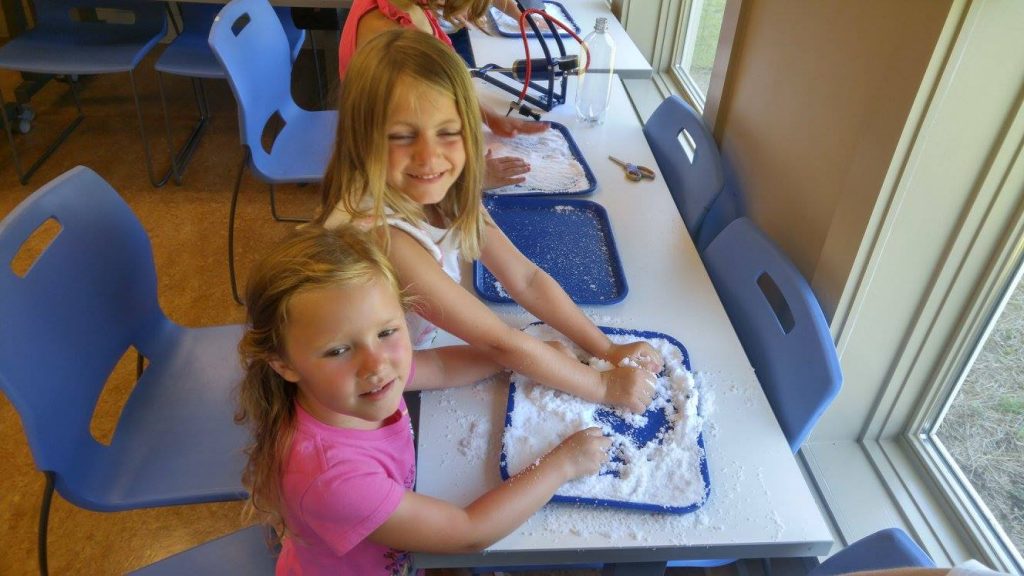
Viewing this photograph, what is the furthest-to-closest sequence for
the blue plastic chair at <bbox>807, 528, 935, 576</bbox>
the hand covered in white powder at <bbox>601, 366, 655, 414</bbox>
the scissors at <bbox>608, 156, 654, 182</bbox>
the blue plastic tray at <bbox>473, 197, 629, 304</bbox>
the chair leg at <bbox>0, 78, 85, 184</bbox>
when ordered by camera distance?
the chair leg at <bbox>0, 78, 85, 184</bbox> → the scissors at <bbox>608, 156, 654, 182</bbox> → the blue plastic tray at <bbox>473, 197, 629, 304</bbox> → the hand covered in white powder at <bbox>601, 366, 655, 414</bbox> → the blue plastic chair at <bbox>807, 528, 935, 576</bbox>

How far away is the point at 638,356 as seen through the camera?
1.09 metres

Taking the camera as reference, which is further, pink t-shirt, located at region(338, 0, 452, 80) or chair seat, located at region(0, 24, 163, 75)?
chair seat, located at region(0, 24, 163, 75)

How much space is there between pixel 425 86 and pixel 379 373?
0.43 meters

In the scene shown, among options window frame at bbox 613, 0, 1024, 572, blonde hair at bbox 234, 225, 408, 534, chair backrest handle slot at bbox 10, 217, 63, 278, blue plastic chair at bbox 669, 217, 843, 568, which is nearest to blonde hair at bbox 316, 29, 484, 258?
blonde hair at bbox 234, 225, 408, 534

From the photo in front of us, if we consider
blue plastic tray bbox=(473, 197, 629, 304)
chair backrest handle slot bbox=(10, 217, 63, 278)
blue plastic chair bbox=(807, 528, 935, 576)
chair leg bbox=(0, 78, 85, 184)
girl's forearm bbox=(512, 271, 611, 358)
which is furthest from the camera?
chair leg bbox=(0, 78, 85, 184)

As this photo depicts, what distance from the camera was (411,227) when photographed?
3.47ft

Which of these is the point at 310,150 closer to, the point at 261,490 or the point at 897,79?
the point at 261,490

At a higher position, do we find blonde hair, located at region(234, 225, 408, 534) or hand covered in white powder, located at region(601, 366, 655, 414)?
blonde hair, located at region(234, 225, 408, 534)

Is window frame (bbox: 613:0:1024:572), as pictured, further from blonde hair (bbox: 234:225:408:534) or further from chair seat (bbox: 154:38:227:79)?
chair seat (bbox: 154:38:227:79)

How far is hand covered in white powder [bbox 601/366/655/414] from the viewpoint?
1.02m

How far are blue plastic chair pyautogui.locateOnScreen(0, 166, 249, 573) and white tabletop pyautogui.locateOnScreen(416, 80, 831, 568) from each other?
435 mm

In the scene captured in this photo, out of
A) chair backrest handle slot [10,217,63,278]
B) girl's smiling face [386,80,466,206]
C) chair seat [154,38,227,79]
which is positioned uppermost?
girl's smiling face [386,80,466,206]

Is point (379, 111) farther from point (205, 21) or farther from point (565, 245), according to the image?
point (205, 21)

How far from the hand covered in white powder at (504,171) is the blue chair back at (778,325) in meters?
0.42
